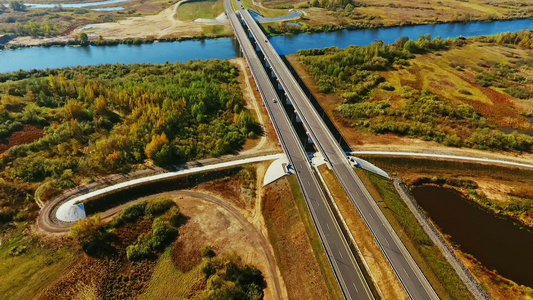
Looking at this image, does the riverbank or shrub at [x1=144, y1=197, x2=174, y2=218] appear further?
the riverbank

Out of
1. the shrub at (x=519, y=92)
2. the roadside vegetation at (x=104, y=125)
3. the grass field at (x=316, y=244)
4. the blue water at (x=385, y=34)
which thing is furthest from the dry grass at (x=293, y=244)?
the blue water at (x=385, y=34)

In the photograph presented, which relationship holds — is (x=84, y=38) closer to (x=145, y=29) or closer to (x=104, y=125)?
(x=145, y=29)

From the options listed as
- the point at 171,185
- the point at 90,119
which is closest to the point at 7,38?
the point at 90,119

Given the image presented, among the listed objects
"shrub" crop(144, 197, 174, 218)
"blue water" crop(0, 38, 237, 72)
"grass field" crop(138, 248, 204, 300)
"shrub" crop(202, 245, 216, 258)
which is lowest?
"grass field" crop(138, 248, 204, 300)

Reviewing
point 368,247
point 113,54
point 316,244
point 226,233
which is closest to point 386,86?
point 368,247

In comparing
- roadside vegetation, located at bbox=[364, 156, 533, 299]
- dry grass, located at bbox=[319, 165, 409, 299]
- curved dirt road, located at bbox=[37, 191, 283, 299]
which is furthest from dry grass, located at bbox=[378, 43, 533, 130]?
curved dirt road, located at bbox=[37, 191, 283, 299]

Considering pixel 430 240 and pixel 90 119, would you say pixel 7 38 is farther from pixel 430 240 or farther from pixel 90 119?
pixel 430 240

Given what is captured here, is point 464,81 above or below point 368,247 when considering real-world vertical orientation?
above

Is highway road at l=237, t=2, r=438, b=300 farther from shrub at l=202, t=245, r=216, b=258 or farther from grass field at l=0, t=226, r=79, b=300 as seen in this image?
grass field at l=0, t=226, r=79, b=300
